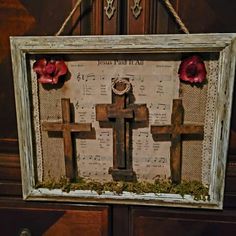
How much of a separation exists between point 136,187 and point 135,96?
0.71 feet

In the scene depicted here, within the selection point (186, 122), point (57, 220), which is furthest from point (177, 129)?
point (57, 220)

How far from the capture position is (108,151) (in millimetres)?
732

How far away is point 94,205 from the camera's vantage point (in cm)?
76

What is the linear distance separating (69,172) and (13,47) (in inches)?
12.2

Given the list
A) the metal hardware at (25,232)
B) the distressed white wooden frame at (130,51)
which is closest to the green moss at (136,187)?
the distressed white wooden frame at (130,51)

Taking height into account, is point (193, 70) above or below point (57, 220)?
above

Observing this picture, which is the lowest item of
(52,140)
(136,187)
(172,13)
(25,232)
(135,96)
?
(25,232)

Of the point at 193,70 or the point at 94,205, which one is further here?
the point at 94,205

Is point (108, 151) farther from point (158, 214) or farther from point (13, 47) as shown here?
point (13, 47)

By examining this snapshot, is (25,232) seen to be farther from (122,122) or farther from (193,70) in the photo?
(193,70)

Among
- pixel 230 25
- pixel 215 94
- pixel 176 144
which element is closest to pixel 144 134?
pixel 176 144

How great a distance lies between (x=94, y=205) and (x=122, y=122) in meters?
0.22

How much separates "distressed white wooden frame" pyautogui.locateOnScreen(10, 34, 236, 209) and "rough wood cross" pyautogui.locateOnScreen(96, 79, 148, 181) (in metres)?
0.06

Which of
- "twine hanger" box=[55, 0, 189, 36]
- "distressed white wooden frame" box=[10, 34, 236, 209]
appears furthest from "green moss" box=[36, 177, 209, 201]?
"twine hanger" box=[55, 0, 189, 36]
